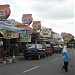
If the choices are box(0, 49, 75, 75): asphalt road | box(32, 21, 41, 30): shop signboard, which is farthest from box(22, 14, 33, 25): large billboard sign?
box(0, 49, 75, 75): asphalt road

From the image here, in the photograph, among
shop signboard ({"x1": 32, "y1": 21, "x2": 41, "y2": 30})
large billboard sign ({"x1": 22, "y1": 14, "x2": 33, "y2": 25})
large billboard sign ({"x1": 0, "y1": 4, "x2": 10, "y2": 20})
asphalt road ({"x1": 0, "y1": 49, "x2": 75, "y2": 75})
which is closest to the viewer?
asphalt road ({"x1": 0, "y1": 49, "x2": 75, "y2": 75})

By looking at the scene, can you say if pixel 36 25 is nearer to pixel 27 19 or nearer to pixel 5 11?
pixel 27 19

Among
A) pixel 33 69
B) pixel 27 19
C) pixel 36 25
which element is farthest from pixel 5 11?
pixel 36 25

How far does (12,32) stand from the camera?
31.0m

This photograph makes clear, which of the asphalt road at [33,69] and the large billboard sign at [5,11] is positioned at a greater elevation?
the large billboard sign at [5,11]

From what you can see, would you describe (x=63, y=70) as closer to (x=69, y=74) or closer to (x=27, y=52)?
(x=69, y=74)

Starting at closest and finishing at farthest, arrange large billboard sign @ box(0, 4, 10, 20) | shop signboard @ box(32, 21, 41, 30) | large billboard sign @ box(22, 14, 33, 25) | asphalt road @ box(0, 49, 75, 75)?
1. asphalt road @ box(0, 49, 75, 75)
2. large billboard sign @ box(0, 4, 10, 20)
3. large billboard sign @ box(22, 14, 33, 25)
4. shop signboard @ box(32, 21, 41, 30)

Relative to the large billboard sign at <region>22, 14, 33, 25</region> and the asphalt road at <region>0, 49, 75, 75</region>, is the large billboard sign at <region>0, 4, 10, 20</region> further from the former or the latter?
the large billboard sign at <region>22, 14, 33, 25</region>

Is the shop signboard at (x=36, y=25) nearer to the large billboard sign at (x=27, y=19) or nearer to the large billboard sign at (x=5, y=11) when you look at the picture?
the large billboard sign at (x=27, y=19)

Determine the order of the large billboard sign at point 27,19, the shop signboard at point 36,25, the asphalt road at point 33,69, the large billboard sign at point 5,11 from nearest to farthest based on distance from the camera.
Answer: the asphalt road at point 33,69
the large billboard sign at point 5,11
the large billboard sign at point 27,19
the shop signboard at point 36,25

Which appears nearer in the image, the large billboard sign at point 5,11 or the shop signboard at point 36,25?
the large billboard sign at point 5,11

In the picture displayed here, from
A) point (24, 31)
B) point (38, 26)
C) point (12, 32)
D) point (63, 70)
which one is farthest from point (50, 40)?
point (63, 70)

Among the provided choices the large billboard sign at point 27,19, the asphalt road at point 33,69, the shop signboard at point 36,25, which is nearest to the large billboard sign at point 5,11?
the asphalt road at point 33,69

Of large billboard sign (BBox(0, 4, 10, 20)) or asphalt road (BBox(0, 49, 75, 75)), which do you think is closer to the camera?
asphalt road (BBox(0, 49, 75, 75))
